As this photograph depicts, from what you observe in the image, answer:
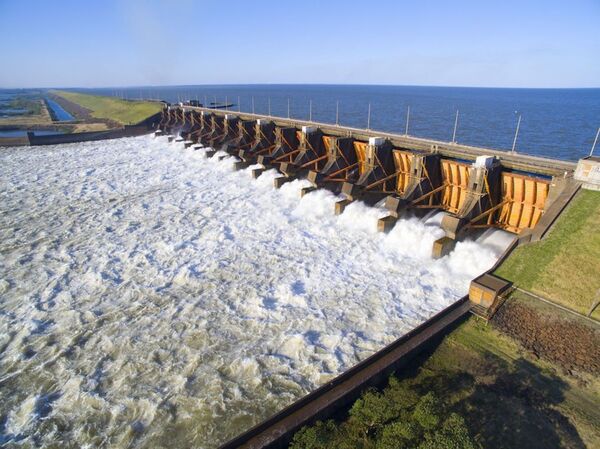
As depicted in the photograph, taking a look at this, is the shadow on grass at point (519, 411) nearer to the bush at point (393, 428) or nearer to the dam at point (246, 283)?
the bush at point (393, 428)

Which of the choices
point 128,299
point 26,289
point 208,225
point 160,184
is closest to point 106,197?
point 160,184

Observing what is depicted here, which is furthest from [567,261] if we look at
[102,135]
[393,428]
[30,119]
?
[30,119]

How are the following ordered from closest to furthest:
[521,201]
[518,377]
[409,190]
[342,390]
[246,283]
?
1. [342,390]
2. [518,377]
3. [246,283]
4. [521,201]
5. [409,190]

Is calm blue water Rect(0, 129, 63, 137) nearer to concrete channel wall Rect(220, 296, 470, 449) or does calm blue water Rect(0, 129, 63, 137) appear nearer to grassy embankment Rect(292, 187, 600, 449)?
concrete channel wall Rect(220, 296, 470, 449)

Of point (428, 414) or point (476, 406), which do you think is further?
point (476, 406)

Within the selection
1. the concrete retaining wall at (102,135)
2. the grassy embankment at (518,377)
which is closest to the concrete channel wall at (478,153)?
the grassy embankment at (518,377)

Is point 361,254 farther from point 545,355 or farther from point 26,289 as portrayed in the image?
point 26,289

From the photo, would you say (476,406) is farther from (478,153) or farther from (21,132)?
(21,132)
